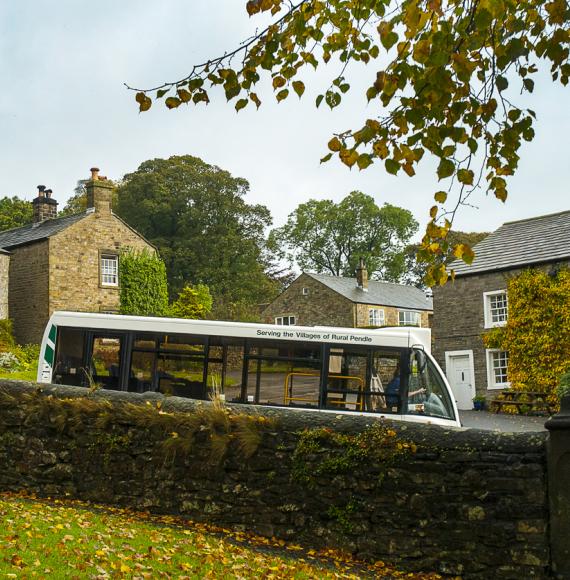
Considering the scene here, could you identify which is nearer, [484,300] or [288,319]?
[484,300]

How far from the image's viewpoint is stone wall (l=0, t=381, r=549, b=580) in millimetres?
7922

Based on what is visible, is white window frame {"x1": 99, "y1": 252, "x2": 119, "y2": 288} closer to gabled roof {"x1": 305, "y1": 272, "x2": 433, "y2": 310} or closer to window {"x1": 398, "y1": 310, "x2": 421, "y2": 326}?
gabled roof {"x1": 305, "y1": 272, "x2": 433, "y2": 310}

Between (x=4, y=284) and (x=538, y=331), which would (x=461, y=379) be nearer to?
(x=538, y=331)

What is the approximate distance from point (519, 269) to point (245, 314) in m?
21.1

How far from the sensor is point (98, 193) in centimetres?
3784

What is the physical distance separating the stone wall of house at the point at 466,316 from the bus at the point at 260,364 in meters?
15.9

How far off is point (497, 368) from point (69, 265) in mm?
19594

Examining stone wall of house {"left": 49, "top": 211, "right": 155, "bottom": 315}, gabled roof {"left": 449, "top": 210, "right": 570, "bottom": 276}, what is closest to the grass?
gabled roof {"left": 449, "top": 210, "right": 570, "bottom": 276}

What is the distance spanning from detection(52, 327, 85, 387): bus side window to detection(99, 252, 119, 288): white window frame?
2148 centimetres

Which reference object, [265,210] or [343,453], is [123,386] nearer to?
[343,453]

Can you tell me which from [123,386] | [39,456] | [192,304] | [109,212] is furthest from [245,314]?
[39,456]

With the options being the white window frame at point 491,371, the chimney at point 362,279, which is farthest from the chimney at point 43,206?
the white window frame at point 491,371

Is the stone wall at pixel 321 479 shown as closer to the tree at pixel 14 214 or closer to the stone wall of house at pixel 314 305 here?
the stone wall of house at pixel 314 305

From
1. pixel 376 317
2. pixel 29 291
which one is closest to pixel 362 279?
pixel 376 317
